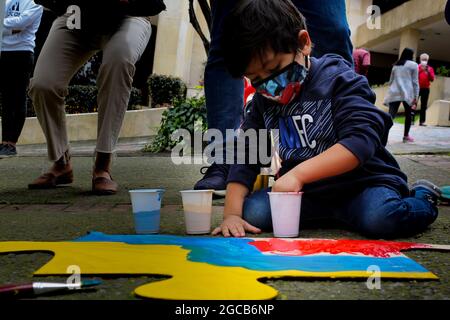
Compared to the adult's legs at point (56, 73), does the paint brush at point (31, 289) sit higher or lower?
lower

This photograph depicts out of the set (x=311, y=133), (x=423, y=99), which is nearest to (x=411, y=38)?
(x=423, y=99)

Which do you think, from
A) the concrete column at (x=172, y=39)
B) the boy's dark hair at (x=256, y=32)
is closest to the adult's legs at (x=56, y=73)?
the boy's dark hair at (x=256, y=32)

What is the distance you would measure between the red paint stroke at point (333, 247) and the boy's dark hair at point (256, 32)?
2.22ft

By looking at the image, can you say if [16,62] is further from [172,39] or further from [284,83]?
[172,39]

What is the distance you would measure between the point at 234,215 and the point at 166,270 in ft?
2.52

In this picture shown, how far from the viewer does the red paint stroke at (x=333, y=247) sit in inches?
69.8

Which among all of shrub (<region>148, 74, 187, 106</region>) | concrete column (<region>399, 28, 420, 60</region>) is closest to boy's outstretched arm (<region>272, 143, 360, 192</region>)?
shrub (<region>148, 74, 187, 106</region>)

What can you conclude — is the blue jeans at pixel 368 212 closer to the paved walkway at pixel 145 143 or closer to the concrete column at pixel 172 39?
the paved walkway at pixel 145 143

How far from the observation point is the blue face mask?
7.13 ft

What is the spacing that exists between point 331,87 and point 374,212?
53 centimetres

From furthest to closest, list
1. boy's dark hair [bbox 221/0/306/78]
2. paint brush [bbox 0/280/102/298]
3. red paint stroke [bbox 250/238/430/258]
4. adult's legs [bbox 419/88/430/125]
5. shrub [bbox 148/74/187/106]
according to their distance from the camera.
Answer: adult's legs [bbox 419/88/430/125], shrub [bbox 148/74/187/106], boy's dark hair [bbox 221/0/306/78], red paint stroke [bbox 250/238/430/258], paint brush [bbox 0/280/102/298]

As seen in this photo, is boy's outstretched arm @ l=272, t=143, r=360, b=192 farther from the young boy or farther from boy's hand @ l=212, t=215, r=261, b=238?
boy's hand @ l=212, t=215, r=261, b=238

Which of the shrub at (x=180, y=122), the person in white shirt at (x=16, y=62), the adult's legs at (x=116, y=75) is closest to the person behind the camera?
A: the adult's legs at (x=116, y=75)

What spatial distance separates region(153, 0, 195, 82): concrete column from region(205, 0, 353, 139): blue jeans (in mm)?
11797
